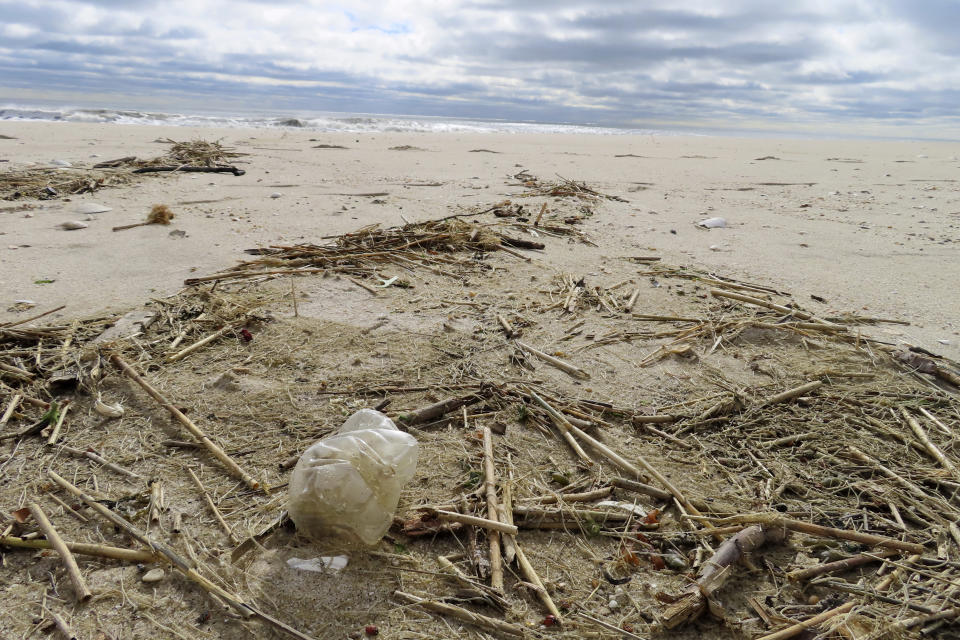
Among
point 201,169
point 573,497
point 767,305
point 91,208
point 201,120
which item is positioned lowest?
point 573,497

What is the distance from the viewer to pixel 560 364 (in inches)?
120

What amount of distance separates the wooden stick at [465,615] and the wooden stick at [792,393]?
167 cm

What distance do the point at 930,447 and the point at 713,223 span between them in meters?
4.18

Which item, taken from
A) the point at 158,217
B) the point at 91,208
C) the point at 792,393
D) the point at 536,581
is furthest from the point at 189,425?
the point at 91,208

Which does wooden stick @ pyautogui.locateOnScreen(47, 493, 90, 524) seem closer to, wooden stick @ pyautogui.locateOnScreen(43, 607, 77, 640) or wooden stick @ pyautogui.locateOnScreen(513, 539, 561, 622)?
wooden stick @ pyautogui.locateOnScreen(43, 607, 77, 640)

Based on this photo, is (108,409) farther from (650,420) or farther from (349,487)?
(650,420)

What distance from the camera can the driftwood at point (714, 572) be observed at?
1.66 meters

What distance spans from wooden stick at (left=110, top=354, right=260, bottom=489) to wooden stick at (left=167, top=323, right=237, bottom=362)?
0.71 ft

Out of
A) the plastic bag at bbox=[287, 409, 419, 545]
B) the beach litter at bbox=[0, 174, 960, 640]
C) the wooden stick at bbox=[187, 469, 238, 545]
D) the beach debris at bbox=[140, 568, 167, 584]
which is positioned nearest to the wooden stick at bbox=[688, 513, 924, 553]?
the beach litter at bbox=[0, 174, 960, 640]

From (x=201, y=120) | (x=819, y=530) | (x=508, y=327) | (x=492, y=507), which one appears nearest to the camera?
(x=819, y=530)

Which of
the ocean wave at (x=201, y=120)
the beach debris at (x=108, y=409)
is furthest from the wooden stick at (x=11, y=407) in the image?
the ocean wave at (x=201, y=120)

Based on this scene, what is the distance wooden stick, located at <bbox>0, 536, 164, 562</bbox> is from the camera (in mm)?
1806

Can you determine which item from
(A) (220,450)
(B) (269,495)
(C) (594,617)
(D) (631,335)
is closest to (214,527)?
(B) (269,495)

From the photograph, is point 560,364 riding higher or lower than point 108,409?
higher
